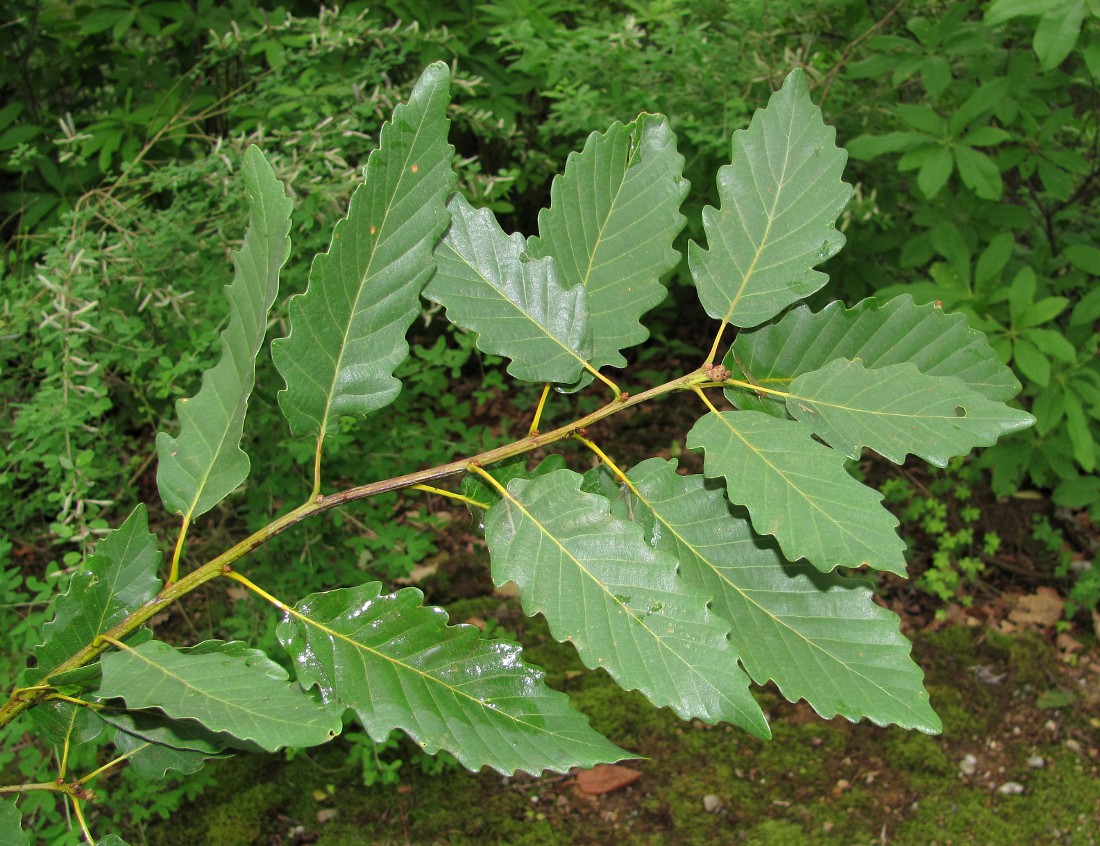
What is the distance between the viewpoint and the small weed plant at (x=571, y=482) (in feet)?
2.32

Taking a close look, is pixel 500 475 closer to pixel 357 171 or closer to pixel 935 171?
pixel 357 171

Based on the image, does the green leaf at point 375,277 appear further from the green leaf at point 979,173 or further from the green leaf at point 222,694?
the green leaf at point 979,173

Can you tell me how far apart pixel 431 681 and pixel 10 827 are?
1.22ft

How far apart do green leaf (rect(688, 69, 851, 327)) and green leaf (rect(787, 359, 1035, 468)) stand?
0.32ft

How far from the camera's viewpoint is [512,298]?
878mm

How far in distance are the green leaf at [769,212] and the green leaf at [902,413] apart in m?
0.10

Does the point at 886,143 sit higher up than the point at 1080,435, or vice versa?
the point at 886,143

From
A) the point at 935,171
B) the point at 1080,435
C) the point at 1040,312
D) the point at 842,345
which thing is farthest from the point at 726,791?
the point at 842,345

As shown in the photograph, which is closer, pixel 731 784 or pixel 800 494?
pixel 800 494

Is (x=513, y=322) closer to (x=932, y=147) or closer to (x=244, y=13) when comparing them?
(x=932, y=147)

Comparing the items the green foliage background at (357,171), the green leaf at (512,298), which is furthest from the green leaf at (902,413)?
the green foliage background at (357,171)

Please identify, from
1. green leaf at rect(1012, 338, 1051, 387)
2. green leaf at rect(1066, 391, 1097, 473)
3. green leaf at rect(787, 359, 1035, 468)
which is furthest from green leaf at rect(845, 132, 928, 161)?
green leaf at rect(787, 359, 1035, 468)

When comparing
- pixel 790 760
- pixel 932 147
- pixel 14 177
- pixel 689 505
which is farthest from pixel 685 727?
pixel 14 177

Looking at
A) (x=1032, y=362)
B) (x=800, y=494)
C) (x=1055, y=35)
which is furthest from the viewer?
(x=1032, y=362)
